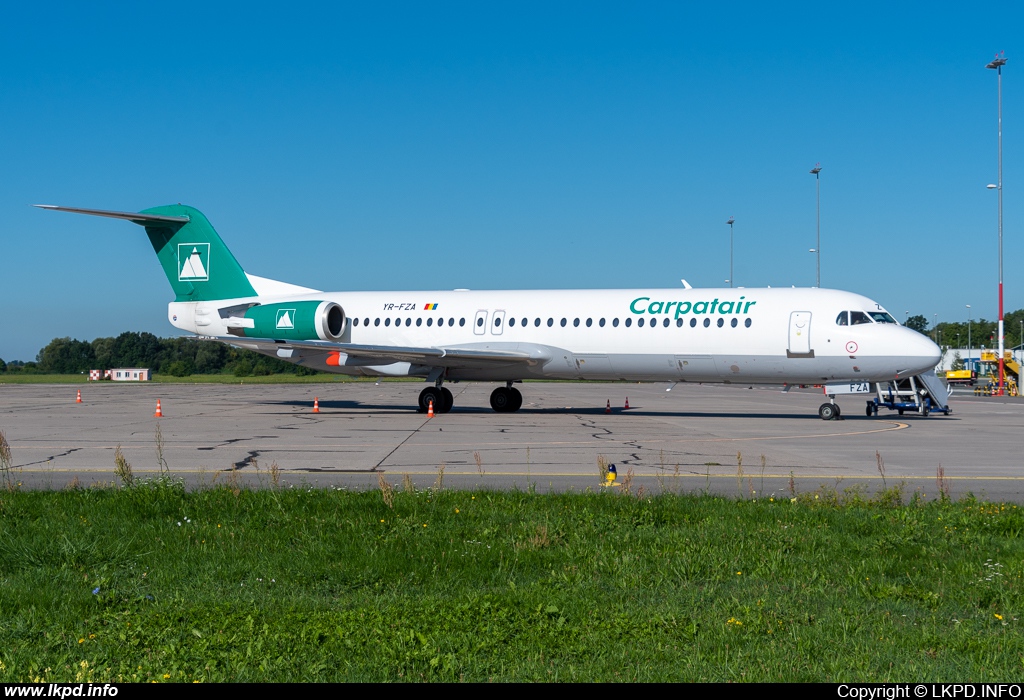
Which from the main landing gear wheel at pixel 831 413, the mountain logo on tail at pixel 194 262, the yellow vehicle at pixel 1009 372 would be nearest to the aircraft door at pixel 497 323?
the main landing gear wheel at pixel 831 413

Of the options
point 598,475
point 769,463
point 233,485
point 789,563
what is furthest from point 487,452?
point 789,563

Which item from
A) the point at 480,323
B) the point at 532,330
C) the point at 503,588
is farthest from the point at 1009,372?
the point at 503,588

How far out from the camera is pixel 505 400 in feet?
93.9

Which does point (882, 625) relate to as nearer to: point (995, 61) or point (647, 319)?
point (647, 319)

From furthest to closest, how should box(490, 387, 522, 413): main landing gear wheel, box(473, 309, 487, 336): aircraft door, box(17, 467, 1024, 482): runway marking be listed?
box(490, 387, 522, 413): main landing gear wheel
box(473, 309, 487, 336): aircraft door
box(17, 467, 1024, 482): runway marking

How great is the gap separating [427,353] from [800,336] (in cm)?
1048

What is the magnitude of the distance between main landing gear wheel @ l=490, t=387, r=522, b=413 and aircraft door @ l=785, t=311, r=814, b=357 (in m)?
8.87

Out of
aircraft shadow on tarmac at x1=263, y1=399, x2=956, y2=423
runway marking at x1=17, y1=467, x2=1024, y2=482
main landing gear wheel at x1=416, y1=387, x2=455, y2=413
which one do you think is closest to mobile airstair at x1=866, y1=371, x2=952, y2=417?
aircraft shadow on tarmac at x1=263, y1=399, x2=956, y2=423

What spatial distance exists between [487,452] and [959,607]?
10484 millimetres

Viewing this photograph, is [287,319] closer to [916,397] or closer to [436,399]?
[436,399]

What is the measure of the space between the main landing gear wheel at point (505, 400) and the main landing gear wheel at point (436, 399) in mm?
1554

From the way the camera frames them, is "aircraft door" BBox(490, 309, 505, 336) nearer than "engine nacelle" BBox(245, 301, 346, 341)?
Yes

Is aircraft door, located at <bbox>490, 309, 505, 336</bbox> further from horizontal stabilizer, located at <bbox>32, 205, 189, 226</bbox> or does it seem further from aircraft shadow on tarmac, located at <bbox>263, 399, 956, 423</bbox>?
horizontal stabilizer, located at <bbox>32, 205, 189, 226</bbox>

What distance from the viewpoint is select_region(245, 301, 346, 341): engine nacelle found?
95.6 feet
